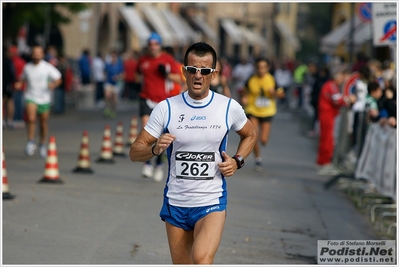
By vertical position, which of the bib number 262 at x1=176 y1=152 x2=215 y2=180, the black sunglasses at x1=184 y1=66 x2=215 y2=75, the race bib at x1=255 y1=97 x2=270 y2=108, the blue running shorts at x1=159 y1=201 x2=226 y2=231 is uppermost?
the black sunglasses at x1=184 y1=66 x2=215 y2=75

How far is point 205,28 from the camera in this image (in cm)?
7931

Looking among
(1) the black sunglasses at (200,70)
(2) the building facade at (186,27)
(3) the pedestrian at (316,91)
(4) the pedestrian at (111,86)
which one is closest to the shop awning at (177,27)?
(2) the building facade at (186,27)

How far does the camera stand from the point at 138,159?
19.7 feet

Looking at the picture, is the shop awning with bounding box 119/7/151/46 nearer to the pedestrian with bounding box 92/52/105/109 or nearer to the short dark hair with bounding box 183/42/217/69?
the pedestrian with bounding box 92/52/105/109

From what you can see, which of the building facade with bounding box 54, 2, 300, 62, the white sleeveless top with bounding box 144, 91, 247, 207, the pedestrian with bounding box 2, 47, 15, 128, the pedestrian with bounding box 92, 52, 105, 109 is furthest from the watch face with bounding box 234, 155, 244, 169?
the pedestrian with bounding box 92, 52, 105, 109

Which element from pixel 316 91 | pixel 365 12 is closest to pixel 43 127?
pixel 365 12

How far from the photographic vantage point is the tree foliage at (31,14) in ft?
78.7

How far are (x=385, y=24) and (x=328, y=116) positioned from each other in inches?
169

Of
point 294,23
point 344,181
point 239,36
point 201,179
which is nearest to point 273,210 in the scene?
point 344,181

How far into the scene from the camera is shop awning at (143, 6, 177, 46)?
60844 mm

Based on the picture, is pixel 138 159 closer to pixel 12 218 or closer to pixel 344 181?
pixel 12 218

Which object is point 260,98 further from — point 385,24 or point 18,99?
point 18,99

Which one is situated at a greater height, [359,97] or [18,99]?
[359,97]

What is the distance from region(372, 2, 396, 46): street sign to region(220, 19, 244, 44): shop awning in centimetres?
7274
